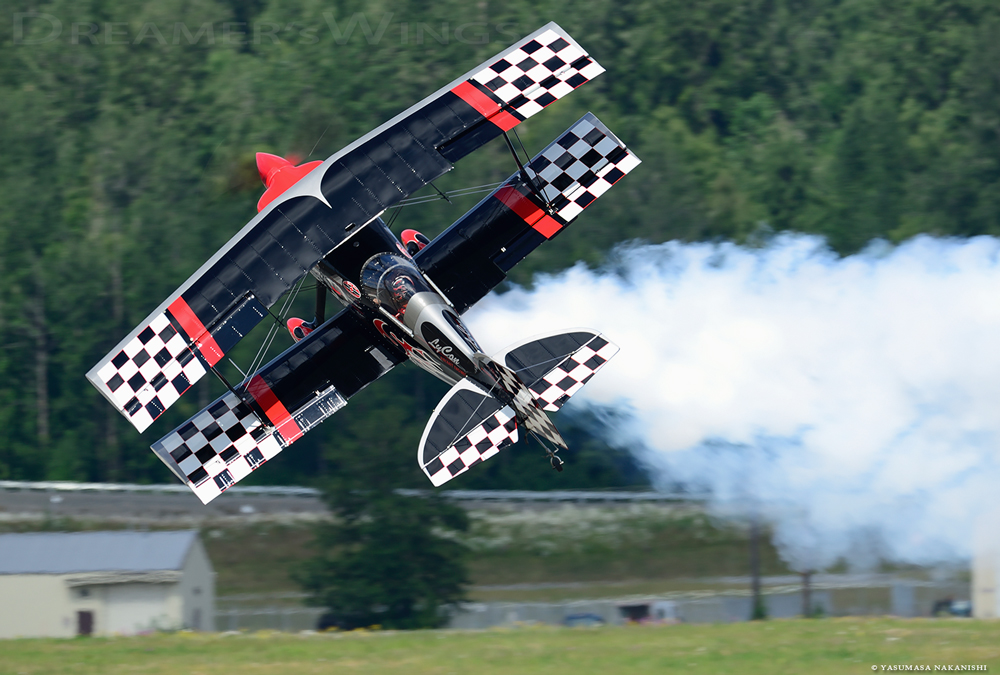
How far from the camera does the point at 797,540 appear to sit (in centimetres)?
2431

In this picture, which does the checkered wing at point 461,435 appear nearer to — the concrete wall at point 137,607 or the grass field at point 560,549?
the grass field at point 560,549

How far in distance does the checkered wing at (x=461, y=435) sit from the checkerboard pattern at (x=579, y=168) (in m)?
4.18

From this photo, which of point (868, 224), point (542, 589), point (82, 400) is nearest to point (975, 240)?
point (542, 589)

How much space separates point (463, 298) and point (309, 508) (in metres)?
18.0

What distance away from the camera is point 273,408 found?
755 inches

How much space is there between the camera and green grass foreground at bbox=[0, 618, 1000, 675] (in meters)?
17.9

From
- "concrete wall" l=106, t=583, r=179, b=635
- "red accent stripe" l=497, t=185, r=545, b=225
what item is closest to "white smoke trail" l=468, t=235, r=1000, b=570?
"red accent stripe" l=497, t=185, r=545, b=225

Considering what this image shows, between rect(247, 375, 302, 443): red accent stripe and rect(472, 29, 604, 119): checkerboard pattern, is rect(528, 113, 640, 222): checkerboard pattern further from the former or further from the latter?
rect(247, 375, 302, 443): red accent stripe

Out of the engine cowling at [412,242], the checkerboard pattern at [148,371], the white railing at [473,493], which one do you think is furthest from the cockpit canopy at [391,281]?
the white railing at [473,493]

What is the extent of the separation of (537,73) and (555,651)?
7.91 meters

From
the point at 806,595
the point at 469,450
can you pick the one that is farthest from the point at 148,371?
the point at 806,595

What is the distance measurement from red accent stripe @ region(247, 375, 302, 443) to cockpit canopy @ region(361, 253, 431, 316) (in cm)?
202

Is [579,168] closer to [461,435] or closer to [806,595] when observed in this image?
[461,435]

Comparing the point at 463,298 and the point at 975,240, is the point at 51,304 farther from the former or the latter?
the point at 975,240
